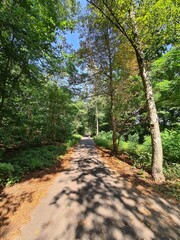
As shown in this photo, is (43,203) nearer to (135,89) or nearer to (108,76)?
(135,89)

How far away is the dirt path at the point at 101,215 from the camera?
271cm

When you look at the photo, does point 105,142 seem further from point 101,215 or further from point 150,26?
point 101,215

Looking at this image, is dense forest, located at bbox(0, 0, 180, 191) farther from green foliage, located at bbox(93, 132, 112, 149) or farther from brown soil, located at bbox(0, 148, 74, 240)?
green foliage, located at bbox(93, 132, 112, 149)

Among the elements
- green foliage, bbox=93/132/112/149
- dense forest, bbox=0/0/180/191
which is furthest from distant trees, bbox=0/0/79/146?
green foliage, bbox=93/132/112/149

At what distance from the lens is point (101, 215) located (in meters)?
3.23

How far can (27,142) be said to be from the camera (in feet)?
40.5

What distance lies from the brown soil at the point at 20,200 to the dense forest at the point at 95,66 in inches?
21.8

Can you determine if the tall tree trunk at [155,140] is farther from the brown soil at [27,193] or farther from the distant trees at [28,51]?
the distant trees at [28,51]

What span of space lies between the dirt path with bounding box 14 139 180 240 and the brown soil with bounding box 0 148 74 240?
20 centimetres

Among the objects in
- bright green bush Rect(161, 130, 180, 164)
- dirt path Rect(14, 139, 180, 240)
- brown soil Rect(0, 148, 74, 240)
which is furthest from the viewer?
bright green bush Rect(161, 130, 180, 164)

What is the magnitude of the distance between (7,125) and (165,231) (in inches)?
293

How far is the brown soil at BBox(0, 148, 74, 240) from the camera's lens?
310 centimetres

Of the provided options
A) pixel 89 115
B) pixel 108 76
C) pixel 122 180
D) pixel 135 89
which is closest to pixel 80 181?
pixel 122 180

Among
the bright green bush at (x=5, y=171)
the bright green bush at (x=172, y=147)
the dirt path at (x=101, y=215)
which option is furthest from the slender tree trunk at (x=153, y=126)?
the bright green bush at (x=5, y=171)
